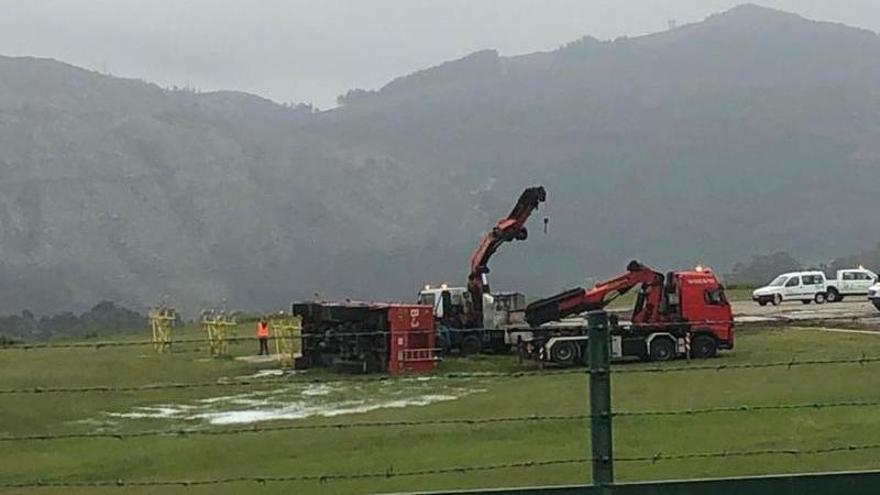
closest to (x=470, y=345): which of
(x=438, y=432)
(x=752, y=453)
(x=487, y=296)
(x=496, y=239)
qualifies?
(x=487, y=296)

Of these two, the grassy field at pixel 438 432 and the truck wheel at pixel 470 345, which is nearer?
the grassy field at pixel 438 432

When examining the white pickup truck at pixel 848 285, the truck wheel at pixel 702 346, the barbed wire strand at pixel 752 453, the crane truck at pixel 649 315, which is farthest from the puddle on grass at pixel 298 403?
the white pickup truck at pixel 848 285

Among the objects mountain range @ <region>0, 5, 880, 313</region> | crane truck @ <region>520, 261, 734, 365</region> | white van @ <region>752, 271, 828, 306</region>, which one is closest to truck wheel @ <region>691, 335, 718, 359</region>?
crane truck @ <region>520, 261, 734, 365</region>

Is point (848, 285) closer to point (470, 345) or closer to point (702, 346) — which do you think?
point (470, 345)

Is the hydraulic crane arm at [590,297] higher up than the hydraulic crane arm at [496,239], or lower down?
lower down

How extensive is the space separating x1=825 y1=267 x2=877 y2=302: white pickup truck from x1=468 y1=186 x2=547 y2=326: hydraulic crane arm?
24988 millimetres

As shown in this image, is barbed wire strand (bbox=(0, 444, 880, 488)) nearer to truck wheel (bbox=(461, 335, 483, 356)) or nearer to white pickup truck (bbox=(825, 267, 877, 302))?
truck wheel (bbox=(461, 335, 483, 356))

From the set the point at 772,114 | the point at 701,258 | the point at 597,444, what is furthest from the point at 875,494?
the point at 772,114

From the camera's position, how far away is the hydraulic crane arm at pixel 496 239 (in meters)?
32.1

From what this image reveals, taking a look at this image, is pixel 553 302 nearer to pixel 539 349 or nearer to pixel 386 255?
pixel 539 349

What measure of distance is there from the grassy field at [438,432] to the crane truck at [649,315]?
2640 mm

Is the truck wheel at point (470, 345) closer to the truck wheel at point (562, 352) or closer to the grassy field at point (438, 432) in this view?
the truck wheel at point (562, 352)

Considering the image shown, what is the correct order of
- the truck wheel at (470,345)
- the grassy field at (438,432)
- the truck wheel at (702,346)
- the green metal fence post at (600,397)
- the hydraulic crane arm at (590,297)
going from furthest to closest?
the truck wheel at (470,345)
the hydraulic crane arm at (590,297)
the truck wheel at (702,346)
the grassy field at (438,432)
the green metal fence post at (600,397)

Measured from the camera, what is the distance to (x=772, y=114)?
644ft
